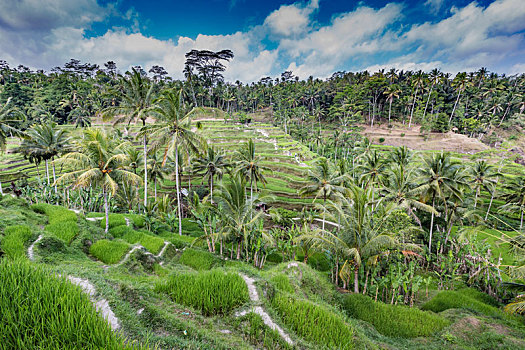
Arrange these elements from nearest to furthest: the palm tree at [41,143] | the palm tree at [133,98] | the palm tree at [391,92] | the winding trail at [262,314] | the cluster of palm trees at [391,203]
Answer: the winding trail at [262,314]
the cluster of palm trees at [391,203]
the palm tree at [133,98]
the palm tree at [41,143]
the palm tree at [391,92]

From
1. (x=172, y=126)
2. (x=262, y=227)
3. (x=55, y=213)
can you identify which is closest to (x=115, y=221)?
(x=55, y=213)

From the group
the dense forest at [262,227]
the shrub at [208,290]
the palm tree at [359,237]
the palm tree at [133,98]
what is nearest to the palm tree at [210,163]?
the dense forest at [262,227]

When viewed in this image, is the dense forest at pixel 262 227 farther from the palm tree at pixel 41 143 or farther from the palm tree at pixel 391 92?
the palm tree at pixel 391 92

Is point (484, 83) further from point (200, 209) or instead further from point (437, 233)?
point (200, 209)

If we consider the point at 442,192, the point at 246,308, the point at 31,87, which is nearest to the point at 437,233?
the point at 442,192

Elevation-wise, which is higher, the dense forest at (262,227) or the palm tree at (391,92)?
the palm tree at (391,92)

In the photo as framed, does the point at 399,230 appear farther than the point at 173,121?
No

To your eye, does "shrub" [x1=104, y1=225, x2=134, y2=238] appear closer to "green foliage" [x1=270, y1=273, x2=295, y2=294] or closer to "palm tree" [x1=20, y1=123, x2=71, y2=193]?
"green foliage" [x1=270, y1=273, x2=295, y2=294]

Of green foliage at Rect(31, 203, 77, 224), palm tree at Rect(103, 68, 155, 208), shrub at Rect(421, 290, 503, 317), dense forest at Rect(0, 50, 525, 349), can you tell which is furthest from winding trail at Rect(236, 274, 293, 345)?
palm tree at Rect(103, 68, 155, 208)
